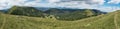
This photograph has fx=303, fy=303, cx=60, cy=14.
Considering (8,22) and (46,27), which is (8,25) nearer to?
(8,22)

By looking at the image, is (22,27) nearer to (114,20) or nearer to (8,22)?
(8,22)

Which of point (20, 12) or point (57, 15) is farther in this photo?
point (57, 15)

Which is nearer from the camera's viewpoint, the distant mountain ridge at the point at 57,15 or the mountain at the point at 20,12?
the mountain at the point at 20,12

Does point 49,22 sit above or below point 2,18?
below

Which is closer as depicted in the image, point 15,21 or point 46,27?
point 15,21

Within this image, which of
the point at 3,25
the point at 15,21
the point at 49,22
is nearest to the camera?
the point at 3,25

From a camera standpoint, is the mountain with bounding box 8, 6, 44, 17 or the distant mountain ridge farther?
the distant mountain ridge

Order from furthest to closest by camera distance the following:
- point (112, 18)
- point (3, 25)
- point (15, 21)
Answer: point (112, 18), point (15, 21), point (3, 25)

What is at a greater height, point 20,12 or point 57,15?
point 20,12

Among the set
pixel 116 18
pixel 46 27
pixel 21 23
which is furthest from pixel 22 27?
pixel 116 18
